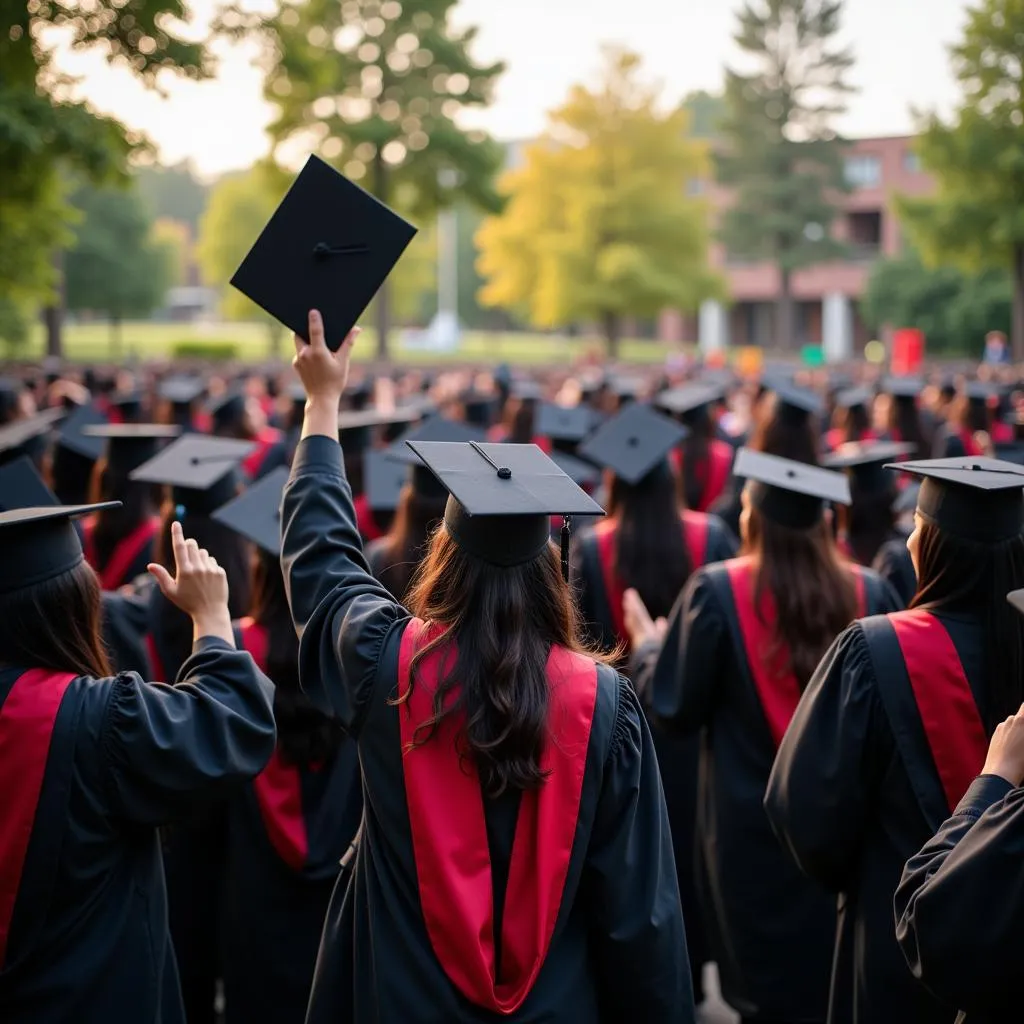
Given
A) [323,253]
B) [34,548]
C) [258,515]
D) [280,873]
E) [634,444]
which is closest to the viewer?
[34,548]

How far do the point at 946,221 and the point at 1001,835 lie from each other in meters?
25.6

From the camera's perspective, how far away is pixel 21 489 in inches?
152

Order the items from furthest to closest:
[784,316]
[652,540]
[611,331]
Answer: [784,316]
[611,331]
[652,540]

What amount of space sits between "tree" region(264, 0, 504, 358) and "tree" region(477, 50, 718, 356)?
669 centimetres

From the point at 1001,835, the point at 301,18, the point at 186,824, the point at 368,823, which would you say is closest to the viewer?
the point at 1001,835

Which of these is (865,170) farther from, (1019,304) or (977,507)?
(977,507)

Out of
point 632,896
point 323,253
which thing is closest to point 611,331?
point 323,253

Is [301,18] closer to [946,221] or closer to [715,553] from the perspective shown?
[946,221]

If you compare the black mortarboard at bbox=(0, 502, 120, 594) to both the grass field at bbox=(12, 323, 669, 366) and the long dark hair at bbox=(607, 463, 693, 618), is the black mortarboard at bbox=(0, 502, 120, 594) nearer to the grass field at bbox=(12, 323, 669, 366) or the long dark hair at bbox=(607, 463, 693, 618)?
the long dark hair at bbox=(607, 463, 693, 618)

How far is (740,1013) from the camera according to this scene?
379cm

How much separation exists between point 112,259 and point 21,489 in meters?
44.1

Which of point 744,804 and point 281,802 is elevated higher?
point 281,802

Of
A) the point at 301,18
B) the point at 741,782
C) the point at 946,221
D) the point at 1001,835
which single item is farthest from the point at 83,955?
the point at 301,18

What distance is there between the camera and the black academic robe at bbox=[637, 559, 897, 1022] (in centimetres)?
364
